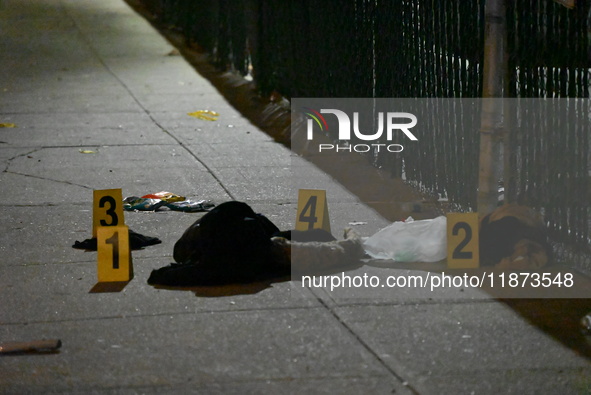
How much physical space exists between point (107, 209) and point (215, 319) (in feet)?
5.95

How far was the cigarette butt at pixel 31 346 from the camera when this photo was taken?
4949mm

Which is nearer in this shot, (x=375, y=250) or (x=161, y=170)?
(x=375, y=250)

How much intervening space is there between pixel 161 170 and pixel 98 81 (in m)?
5.95

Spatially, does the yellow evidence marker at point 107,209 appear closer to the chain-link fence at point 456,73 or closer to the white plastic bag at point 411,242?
the white plastic bag at point 411,242

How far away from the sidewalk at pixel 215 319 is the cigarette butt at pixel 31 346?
0.05 meters

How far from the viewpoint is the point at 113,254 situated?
616cm

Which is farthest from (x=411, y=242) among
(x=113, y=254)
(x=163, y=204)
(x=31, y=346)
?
(x=31, y=346)

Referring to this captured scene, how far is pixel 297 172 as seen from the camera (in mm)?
9516

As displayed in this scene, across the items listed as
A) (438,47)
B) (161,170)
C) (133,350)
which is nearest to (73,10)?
(161,170)

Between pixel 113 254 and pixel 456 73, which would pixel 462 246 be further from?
pixel 113 254

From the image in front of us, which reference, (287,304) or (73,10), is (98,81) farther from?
(287,304)

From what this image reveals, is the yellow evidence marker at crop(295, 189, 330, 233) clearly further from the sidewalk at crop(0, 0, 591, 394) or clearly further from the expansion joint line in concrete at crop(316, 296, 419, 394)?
the expansion joint line in concrete at crop(316, 296, 419, 394)

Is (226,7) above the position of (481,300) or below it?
above

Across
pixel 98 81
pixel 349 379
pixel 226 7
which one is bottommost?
pixel 349 379
